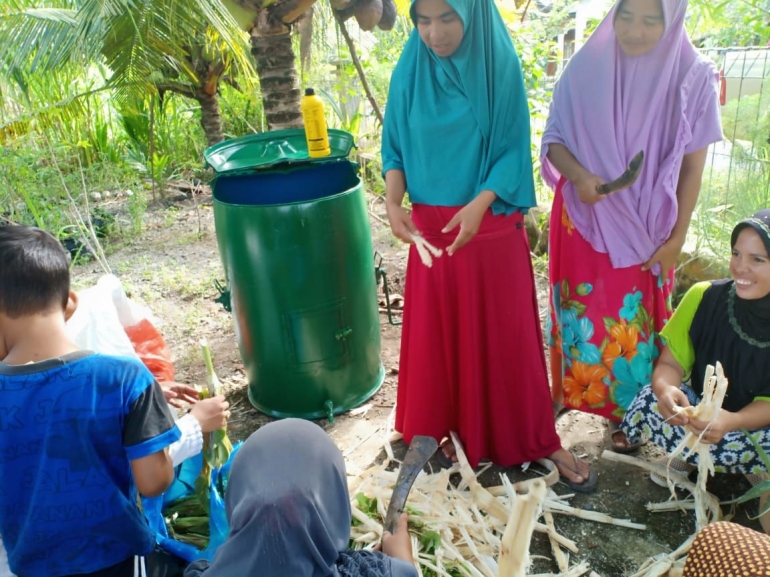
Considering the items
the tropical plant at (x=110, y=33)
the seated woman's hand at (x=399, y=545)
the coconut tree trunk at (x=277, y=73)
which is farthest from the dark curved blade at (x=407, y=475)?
the tropical plant at (x=110, y=33)

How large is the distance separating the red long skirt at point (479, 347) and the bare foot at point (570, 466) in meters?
0.05

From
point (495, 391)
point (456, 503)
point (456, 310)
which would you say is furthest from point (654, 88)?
point (456, 503)

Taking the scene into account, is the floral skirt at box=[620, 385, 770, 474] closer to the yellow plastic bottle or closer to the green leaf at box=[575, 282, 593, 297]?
the green leaf at box=[575, 282, 593, 297]

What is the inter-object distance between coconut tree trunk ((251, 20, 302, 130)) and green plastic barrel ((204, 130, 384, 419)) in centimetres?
47

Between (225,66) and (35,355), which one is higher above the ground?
(225,66)

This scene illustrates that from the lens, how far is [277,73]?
370 cm

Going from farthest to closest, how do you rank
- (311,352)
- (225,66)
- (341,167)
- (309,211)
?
(225,66), (341,167), (311,352), (309,211)

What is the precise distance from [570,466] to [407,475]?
32.0 inches

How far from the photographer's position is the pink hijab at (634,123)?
2209 millimetres

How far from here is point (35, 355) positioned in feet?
4.99

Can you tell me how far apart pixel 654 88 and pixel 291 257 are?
1.70m

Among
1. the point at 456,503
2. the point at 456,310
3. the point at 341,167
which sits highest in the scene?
the point at 341,167

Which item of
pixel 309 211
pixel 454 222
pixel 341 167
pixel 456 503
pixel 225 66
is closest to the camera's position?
pixel 454 222

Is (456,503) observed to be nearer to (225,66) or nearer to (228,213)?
(228,213)
